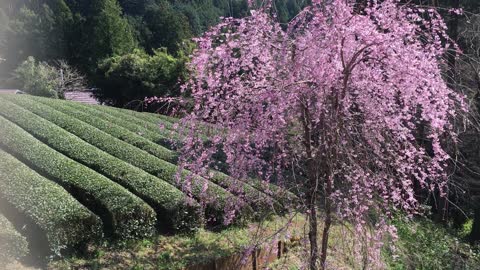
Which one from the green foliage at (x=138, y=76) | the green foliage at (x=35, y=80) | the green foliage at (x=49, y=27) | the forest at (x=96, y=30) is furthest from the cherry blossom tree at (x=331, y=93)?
the green foliage at (x=49, y=27)

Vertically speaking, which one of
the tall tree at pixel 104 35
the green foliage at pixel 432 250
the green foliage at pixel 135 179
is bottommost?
the green foliage at pixel 432 250

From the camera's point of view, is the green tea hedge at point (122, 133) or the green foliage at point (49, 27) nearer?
the green tea hedge at point (122, 133)

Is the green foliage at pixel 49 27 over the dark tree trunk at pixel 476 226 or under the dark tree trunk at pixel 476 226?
over

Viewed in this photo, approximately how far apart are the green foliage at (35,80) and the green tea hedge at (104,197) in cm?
1502

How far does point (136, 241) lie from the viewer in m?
5.05

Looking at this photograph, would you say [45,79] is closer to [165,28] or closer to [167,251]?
[165,28]

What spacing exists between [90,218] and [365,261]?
2895 millimetres

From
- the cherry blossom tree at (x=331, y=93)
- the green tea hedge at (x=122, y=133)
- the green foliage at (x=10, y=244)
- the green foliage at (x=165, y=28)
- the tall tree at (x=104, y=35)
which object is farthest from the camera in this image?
the green foliage at (x=165, y=28)

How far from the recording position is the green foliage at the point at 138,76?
55.4 feet

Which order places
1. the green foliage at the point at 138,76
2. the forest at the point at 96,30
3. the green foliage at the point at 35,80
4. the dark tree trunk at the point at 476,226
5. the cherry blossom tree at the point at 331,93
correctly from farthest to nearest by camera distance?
the forest at the point at 96,30, the green foliage at the point at 35,80, the green foliage at the point at 138,76, the dark tree trunk at the point at 476,226, the cherry blossom tree at the point at 331,93

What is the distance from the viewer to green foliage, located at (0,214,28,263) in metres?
3.75

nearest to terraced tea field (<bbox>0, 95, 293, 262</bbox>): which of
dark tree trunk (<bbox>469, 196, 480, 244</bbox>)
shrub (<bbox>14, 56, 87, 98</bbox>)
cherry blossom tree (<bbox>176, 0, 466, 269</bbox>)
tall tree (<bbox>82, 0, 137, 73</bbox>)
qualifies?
cherry blossom tree (<bbox>176, 0, 466, 269</bbox>)

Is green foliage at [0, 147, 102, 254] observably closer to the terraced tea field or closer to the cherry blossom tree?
the terraced tea field

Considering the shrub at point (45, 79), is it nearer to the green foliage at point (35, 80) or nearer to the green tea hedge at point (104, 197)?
the green foliage at point (35, 80)
